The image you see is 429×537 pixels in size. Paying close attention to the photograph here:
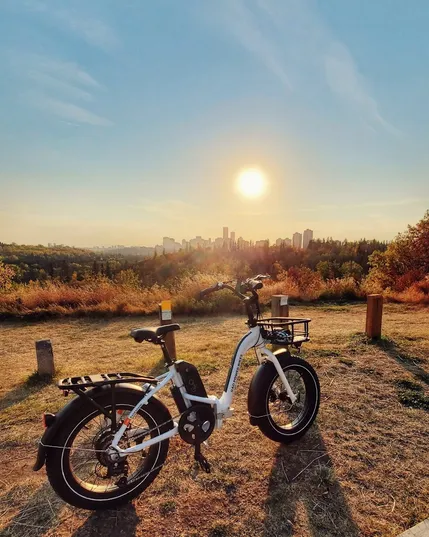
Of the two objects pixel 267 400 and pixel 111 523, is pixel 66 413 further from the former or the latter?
pixel 267 400

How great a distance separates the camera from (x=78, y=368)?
16.3ft

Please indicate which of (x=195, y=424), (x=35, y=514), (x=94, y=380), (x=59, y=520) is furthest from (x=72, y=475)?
(x=195, y=424)

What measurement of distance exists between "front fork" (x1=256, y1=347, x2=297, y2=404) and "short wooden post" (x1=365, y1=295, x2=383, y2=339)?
11.3 ft

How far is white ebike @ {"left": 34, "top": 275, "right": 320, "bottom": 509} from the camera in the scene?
6.51ft

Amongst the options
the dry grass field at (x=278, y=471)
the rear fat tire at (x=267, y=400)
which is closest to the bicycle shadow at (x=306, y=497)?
the dry grass field at (x=278, y=471)

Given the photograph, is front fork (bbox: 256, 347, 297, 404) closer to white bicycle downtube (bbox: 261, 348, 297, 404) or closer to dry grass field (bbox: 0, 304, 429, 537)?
white bicycle downtube (bbox: 261, 348, 297, 404)

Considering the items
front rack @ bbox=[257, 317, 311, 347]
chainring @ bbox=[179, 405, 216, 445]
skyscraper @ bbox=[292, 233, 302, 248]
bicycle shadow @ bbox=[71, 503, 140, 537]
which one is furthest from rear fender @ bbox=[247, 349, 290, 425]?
skyscraper @ bbox=[292, 233, 302, 248]

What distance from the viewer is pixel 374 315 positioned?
5602 millimetres

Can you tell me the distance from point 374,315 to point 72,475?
5.15m

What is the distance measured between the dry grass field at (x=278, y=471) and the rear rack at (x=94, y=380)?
2.93ft

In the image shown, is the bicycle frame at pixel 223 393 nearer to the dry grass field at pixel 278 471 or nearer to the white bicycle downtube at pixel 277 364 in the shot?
the white bicycle downtube at pixel 277 364

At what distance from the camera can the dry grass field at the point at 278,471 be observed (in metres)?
2.07

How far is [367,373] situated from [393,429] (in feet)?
4.34

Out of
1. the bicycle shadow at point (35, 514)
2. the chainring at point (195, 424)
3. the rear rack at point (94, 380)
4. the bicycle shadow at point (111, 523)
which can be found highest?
the rear rack at point (94, 380)
